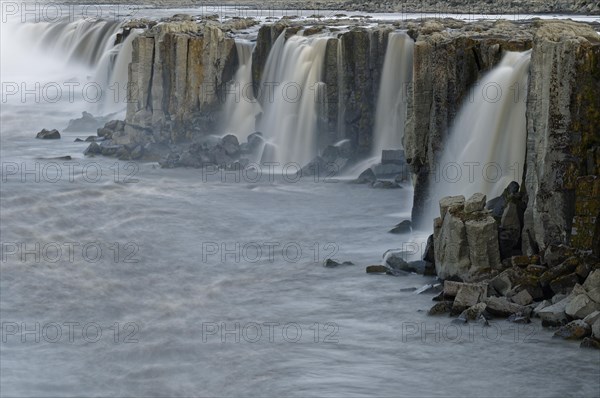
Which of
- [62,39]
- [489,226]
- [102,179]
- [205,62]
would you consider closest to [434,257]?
[489,226]

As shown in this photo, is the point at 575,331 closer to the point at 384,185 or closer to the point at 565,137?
A: the point at 565,137

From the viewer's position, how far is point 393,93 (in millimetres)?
34812

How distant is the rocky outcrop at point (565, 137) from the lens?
22.0m

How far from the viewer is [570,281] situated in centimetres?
2156

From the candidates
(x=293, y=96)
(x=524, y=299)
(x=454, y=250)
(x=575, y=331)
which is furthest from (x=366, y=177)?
(x=575, y=331)

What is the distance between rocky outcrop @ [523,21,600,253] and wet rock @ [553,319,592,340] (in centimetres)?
208

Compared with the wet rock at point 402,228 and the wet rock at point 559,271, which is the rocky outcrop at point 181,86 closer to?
the wet rock at point 402,228

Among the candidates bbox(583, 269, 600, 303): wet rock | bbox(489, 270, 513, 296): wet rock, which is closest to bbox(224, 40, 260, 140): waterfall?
bbox(489, 270, 513, 296): wet rock

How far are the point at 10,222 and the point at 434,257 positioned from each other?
39.0ft

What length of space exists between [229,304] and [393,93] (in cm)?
1329

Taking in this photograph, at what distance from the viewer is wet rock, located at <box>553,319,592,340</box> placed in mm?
20172

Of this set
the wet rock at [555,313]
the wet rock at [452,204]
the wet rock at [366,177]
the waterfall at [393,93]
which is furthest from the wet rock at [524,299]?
the waterfall at [393,93]

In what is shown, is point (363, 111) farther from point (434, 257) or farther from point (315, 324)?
point (315, 324)

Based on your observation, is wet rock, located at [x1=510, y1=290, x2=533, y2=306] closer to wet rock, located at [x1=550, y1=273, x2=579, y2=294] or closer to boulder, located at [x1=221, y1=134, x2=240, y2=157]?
wet rock, located at [x1=550, y1=273, x2=579, y2=294]
